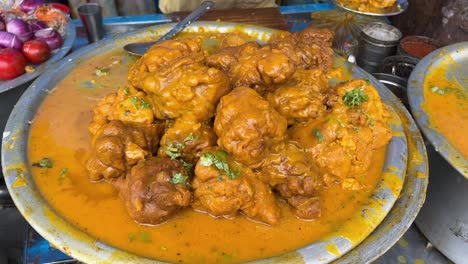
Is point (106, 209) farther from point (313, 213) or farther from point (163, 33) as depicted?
point (163, 33)

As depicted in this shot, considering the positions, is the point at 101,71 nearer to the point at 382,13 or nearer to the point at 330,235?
the point at 330,235

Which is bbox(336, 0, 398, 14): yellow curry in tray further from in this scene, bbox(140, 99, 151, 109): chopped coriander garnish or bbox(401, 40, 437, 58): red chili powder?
bbox(140, 99, 151, 109): chopped coriander garnish

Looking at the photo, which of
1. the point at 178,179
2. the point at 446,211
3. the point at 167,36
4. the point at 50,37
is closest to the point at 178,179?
the point at 178,179

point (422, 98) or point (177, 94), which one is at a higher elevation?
point (177, 94)

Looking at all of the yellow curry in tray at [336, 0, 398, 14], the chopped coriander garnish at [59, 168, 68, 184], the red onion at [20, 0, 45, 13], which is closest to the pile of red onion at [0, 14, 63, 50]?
the red onion at [20, 0, 45, 13]

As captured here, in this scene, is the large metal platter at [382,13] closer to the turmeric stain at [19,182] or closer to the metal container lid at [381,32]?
the metal container lid at [381,32]

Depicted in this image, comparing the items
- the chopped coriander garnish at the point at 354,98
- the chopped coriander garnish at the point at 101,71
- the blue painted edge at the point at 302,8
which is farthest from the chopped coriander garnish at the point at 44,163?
the blue painted edge at the point at 302,8

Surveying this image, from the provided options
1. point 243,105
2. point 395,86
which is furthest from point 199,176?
point 395,86

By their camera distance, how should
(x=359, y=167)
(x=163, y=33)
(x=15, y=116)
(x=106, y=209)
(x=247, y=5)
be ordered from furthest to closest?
(x=247, y=5) < (x=163, y=33) < (x=15, y=116) < (x=359, y=167) < (x=106, y=209)
